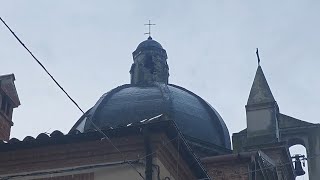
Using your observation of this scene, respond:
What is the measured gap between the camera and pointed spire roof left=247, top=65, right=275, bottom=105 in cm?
2291

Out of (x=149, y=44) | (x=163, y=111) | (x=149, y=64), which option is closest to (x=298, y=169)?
(x=163, y=111)

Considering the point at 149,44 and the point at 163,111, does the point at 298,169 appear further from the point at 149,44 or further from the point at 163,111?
the point at 149,44

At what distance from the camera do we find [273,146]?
70.4 feet

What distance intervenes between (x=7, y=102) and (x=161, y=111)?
7577 millimetres

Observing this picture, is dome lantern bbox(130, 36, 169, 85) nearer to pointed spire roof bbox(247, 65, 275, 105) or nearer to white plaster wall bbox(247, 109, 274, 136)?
pointed spire roof bbox(247, 65, 275, 105)

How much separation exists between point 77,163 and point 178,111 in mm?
12518

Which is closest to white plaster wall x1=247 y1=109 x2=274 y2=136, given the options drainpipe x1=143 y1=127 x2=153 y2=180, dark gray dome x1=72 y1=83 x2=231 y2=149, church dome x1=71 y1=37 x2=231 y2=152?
church dome x1=71 y1=37 x2=231 y2=152

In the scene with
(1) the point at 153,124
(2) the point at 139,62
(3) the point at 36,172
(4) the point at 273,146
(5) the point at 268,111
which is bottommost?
(3) the point at 36,172

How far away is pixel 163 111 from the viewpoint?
22703mm

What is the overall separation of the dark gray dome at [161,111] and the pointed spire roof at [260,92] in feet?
6.24

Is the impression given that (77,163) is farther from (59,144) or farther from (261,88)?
(261,88)

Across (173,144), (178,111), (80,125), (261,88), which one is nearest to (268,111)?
(261,88)

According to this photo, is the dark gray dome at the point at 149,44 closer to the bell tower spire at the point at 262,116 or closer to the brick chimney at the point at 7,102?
the bell tower spire at the point at 262,116

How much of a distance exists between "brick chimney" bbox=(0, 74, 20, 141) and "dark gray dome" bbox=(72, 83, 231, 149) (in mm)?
5824
